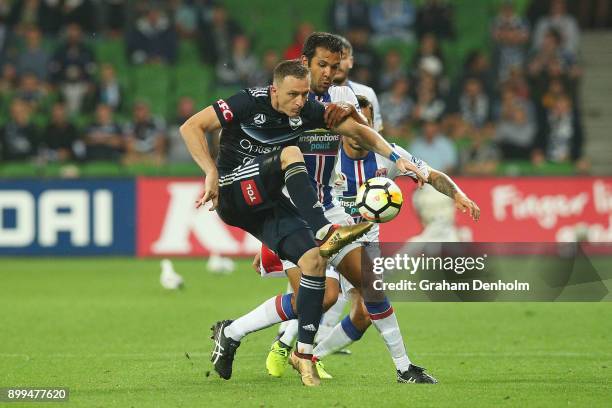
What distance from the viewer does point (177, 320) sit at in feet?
35.4

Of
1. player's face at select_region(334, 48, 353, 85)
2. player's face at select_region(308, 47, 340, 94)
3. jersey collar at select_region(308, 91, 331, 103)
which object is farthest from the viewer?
player's face at select_region(334, 48, 353, 85)

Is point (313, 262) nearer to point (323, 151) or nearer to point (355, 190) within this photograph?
point (323, 151)

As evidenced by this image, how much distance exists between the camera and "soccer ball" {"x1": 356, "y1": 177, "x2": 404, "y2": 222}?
6891 millimetres

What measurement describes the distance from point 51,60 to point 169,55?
1970 mm

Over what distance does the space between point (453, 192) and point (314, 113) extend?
99 centimetres

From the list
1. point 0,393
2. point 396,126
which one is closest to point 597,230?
point 396,126

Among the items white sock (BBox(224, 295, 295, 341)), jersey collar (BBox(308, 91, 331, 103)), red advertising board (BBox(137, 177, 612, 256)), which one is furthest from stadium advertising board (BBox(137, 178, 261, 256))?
white sock (BBox(224, 295, 295, 341))

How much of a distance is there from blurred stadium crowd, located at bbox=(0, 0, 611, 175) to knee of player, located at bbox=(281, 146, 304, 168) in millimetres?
9982

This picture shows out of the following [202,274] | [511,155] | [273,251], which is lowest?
[202,274]

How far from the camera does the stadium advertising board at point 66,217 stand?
16.4 metres

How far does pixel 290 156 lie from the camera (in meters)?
6.95

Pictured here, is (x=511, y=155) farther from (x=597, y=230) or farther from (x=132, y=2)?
(x=132, y=2)

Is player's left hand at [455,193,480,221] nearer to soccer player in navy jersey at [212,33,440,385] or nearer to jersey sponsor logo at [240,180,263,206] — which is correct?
soccer player in navy jersey at [212,33,440,385]

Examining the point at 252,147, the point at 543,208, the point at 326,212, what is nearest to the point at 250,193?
the point at 252,147
